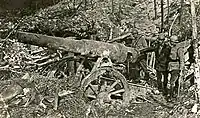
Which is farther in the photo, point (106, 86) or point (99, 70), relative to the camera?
point (106, 86)

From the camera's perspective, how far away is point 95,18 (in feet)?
31.3

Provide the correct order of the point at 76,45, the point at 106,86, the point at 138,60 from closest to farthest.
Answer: the point at 76,45, the point at 106,86, the point at 138,60

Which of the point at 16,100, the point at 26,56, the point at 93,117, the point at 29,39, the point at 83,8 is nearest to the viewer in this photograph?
the point at 93,117

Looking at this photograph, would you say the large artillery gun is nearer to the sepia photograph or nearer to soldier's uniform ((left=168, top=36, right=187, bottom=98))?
the sepia photograph

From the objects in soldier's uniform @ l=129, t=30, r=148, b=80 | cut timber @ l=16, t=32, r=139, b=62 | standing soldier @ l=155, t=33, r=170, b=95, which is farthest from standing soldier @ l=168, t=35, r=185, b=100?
cut timber @ l=16, t=32, r=139, b=62

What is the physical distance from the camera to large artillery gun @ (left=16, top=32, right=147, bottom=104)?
5.86 metres

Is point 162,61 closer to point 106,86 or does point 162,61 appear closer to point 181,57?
point 181,57

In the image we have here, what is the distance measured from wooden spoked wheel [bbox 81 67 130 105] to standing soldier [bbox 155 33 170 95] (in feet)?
→ 2.23

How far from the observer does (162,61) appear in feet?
20.1

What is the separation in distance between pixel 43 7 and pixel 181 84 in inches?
220

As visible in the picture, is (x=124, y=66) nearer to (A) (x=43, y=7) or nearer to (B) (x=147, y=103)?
(B) (x=147, y=103)

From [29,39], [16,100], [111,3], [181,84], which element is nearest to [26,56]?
[29,39]

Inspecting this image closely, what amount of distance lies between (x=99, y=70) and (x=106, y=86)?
0.33 metres

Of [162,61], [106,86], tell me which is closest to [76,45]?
[106,86]
